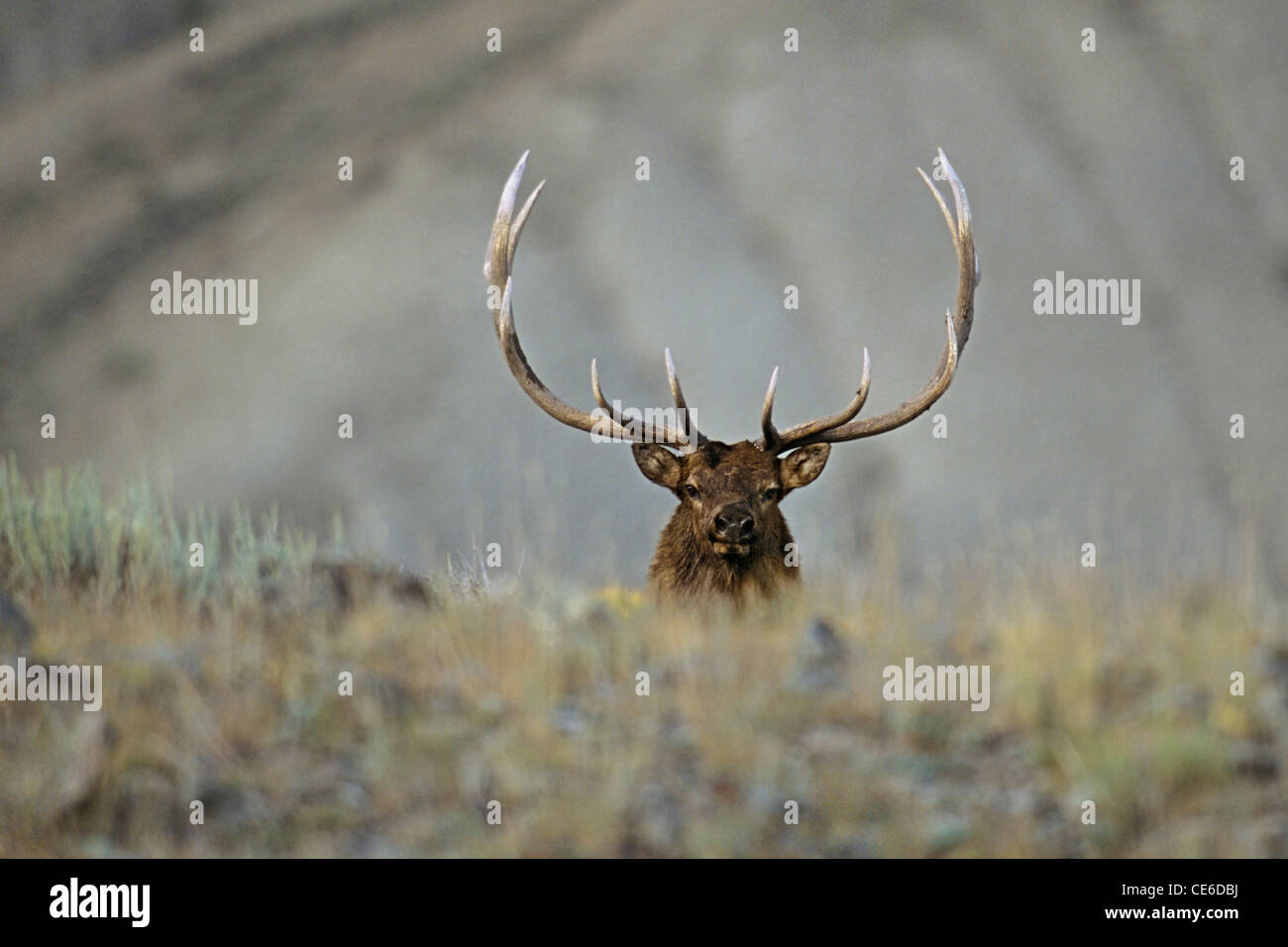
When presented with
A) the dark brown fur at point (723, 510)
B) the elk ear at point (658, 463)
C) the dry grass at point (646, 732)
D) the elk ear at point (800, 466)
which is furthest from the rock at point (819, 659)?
the elk ear at point (658, 463)

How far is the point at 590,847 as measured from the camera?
5.01 metres

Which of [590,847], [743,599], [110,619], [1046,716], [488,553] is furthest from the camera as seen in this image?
[488,553]

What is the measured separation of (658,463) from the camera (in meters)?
8.67

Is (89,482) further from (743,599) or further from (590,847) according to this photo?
(590,847)

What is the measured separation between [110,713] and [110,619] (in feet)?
4.03

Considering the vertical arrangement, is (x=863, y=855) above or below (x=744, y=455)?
below

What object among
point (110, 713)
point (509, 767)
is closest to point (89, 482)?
point (110, 713)

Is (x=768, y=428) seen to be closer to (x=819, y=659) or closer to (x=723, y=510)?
(x=723, y=510)

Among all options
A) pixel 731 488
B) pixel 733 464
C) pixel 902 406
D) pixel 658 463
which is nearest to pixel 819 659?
pixel 731 488

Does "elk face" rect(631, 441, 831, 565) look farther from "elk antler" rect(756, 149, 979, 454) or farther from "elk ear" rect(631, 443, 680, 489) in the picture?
"elk antler" rect(756, 149, 979, 454)

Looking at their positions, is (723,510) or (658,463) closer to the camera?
(723,510)

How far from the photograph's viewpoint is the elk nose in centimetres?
794

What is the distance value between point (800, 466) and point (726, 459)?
1.30 ft

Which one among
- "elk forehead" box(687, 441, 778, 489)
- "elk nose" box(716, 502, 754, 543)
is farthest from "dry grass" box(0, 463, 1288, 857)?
"elk forehead" box(687, 441, 778, 489)
